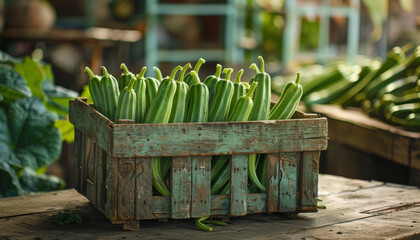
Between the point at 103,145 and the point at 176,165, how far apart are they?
200mm

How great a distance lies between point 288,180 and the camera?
5.87 ft

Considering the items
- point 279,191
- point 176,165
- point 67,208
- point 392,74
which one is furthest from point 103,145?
point 392,74

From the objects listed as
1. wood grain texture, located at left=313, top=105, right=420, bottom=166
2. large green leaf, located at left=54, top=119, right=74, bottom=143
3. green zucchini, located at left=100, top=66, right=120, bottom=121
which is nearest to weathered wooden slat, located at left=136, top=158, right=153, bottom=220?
green zucchini, located at left=100, top=66, right=120, bottom=121

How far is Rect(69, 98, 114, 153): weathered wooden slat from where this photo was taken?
1.64m

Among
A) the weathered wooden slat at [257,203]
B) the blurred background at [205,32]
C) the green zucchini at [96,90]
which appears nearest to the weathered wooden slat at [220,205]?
the weathered wooden slat at [257,203]

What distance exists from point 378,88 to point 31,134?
1799mm

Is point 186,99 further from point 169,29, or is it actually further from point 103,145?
point 169,29

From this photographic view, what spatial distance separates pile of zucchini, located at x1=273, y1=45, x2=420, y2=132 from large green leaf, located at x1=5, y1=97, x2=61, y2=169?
5.10 ft

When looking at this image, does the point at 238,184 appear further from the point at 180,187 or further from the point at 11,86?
the point at 11,86

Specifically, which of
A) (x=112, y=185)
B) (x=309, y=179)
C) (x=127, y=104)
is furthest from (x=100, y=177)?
(x=309, y=179)

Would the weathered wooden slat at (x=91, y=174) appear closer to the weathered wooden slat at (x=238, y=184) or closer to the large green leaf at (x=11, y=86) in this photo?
the weathered wooden slat at (x=238, y=184)

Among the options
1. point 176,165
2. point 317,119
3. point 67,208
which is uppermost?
point 317,119

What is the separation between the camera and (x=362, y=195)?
214cm

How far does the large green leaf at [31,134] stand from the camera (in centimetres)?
257
